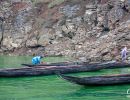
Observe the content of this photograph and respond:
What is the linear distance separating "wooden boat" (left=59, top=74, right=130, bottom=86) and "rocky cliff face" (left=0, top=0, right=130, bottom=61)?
50.0ft

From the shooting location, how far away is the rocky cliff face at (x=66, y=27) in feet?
136

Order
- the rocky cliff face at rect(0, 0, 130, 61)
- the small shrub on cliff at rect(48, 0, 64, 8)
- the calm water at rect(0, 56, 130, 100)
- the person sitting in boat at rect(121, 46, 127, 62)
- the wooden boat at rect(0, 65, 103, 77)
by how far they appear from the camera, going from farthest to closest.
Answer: the small shrub on cliff at rect(48, 0, 64, 8)
the rocky cliff face at rect(0, 0, 130, 61)
the person sitting in boat at rect(121, 46, 127, 62)
the wooden boat at rect(0, 65, 103, 77)
the calm water at rect(0, 56, 130, 100)

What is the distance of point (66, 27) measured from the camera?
169 feet

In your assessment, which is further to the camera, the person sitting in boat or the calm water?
the person sitting in boat

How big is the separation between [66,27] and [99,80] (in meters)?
30.5

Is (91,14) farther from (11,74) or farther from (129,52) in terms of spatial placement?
(11,74)

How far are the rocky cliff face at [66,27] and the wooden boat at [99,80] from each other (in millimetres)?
15232

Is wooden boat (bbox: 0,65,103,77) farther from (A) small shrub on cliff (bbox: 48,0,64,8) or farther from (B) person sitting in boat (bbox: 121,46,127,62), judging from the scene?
(A) small shrub on cliff (bbox: 48,0,64,8)

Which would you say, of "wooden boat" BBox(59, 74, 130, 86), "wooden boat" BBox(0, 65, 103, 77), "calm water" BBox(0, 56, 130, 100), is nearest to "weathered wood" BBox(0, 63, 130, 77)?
"wooden boat" BBox(0, 65, 103, 77)

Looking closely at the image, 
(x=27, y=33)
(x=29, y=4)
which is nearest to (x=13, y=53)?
(x=27, y=33)

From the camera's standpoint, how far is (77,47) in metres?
47.5

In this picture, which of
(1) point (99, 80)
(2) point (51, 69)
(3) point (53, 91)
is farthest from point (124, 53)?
(3) point (53, 91)

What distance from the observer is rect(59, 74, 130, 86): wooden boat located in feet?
67.7

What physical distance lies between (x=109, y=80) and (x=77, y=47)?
25794 mm
